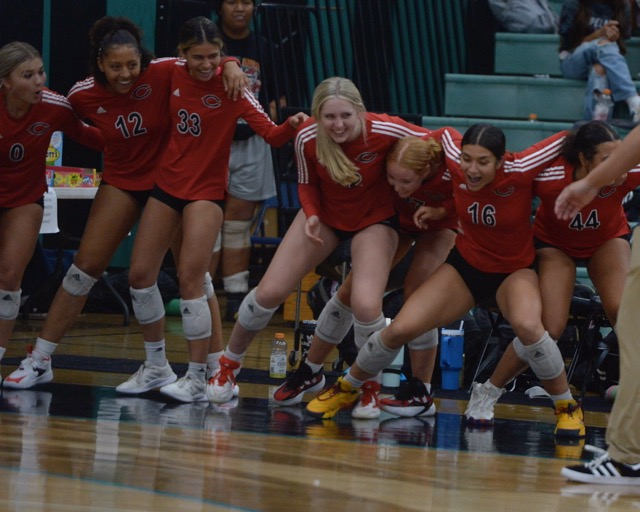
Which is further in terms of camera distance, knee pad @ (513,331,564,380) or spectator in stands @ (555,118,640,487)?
knee pad @ (513,331,564,380)

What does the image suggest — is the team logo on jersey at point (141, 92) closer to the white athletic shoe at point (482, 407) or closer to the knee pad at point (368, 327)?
the knee pad at point (368, 327)

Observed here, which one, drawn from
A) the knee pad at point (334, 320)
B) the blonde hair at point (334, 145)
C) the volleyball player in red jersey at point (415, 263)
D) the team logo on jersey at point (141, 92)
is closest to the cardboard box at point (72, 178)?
the team logo on jersey at point (141, 92)

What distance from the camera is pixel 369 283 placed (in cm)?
520

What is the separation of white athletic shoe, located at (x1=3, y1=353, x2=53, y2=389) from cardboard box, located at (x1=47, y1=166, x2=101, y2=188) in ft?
8.20

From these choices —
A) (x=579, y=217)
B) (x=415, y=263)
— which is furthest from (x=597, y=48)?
(x=579, y=217)

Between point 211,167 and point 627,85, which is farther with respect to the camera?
point 627,85

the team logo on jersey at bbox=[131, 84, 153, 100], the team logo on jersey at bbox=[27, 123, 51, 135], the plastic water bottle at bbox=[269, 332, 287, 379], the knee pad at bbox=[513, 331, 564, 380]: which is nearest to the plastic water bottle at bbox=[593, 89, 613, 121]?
the plastic water bottle at bbox=[269, 332, 287, 379]

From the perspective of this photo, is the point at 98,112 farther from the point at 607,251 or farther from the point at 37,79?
the point at 607,251

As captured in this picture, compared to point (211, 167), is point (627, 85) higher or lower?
higher

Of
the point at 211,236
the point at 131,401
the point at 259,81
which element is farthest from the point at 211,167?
the point at 259,81

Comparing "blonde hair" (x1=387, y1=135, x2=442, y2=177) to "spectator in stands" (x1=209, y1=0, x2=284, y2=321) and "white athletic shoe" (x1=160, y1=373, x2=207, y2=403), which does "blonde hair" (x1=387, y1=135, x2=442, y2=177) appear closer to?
"white athletic shoe" (x1=160, y1=373, x2=207, y2=403)

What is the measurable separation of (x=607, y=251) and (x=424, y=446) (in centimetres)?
123

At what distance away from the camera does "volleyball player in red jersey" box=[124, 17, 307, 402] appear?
5434 millimetres

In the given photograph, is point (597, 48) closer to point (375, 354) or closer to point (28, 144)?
point (375, 354)
